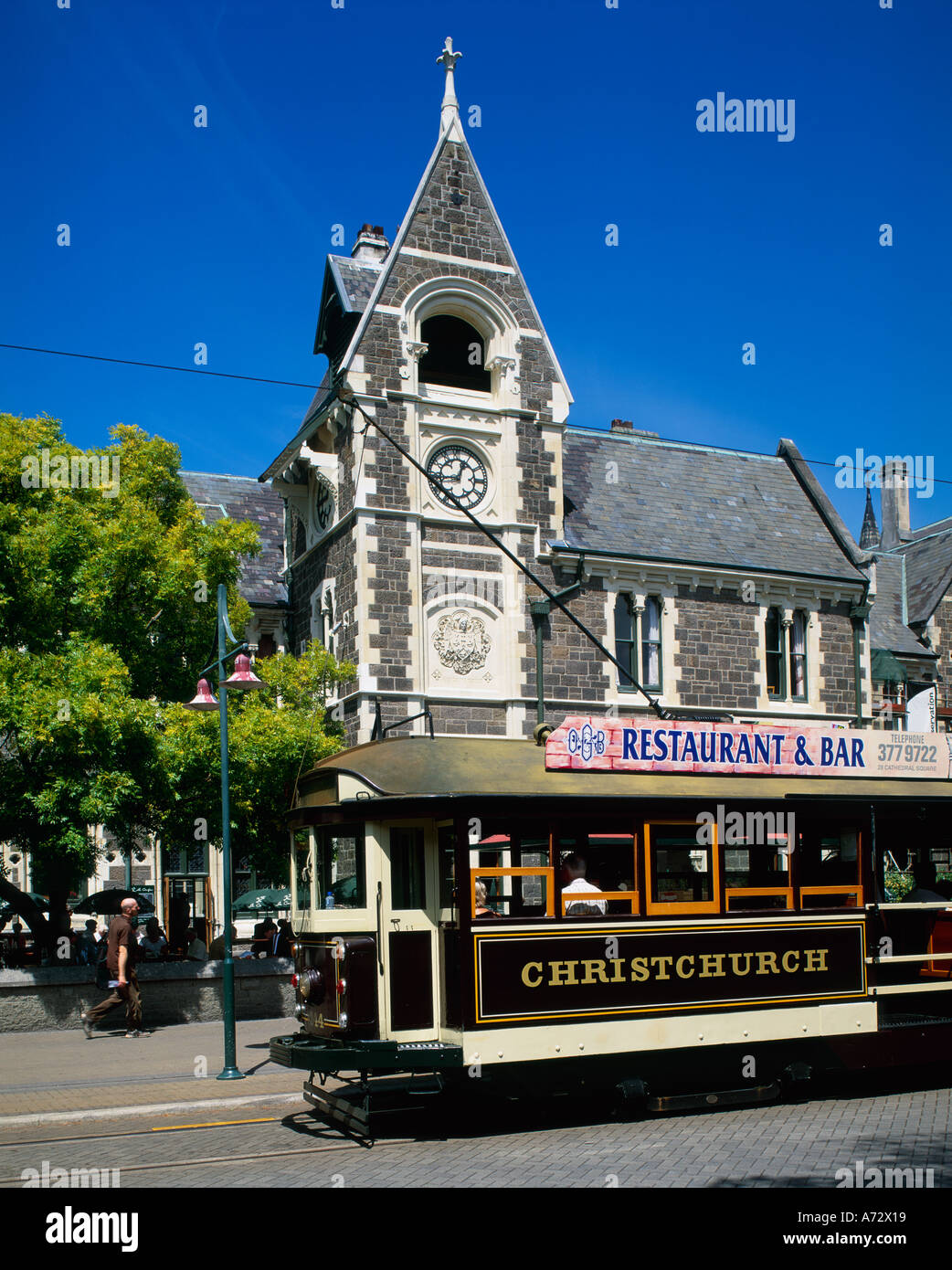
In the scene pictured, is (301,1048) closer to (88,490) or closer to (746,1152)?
(746,1152)

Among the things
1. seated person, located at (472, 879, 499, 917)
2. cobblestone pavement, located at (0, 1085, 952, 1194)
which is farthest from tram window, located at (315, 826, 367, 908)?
cobblestone pavement, located at (0, 1085, 952, 1194)

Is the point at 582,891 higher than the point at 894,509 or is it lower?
lower

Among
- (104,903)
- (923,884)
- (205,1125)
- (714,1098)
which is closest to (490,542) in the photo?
(104,903)

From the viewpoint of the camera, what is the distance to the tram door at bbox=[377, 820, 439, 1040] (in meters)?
9.84

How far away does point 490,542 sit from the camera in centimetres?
2592

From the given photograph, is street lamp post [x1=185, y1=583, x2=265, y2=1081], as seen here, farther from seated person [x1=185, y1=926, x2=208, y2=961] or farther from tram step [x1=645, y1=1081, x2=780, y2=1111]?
seated person [x1=185, y1=926, x2=208, y2=961]

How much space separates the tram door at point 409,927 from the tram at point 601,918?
1cm

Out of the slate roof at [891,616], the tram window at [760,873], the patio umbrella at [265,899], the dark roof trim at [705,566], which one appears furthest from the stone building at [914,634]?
the tram window at [760,873]

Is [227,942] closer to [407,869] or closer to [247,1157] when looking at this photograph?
[407,869]

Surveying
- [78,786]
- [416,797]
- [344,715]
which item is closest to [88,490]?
[78,786]

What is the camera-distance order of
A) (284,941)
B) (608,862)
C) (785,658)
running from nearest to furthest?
(608,862), (284,941), (785,658)

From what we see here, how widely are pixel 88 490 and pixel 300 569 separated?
31.7 feet

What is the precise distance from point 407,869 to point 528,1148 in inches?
92.8

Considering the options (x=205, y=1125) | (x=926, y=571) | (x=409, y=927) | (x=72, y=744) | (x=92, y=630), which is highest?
(x=926, y=571)
